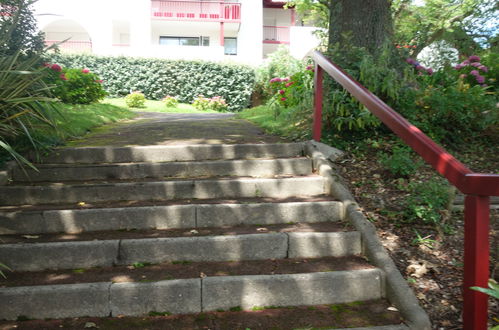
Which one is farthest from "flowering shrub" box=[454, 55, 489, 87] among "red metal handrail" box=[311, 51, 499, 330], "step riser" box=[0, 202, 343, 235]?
"red metal handrail" box=[311, 51, 499, 330]

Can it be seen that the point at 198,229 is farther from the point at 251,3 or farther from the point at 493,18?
the point at 251,3

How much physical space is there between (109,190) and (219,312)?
1.78 m

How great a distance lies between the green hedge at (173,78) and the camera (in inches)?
692

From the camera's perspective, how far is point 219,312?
2.84m

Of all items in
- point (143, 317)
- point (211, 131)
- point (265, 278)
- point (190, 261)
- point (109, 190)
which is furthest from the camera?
point (211, 131)

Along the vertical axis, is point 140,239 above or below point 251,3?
below

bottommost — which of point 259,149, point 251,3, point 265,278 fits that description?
point 265,278

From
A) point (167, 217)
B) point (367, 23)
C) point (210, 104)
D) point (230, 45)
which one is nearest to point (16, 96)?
point (167, 217)

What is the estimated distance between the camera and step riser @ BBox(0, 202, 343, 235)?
356 centimetres

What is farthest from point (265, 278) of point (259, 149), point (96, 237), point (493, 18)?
point (493, 18)

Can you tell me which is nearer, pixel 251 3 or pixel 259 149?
pixel 259 149

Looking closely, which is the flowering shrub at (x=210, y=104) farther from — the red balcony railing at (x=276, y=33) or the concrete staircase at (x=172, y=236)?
the concrete staircase at (x=172, y=236)

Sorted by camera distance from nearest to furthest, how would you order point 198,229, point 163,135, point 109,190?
point 198,229 → point 109,190 → point 163,135

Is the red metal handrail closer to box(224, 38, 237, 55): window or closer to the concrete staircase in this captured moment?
the concrete staircase
